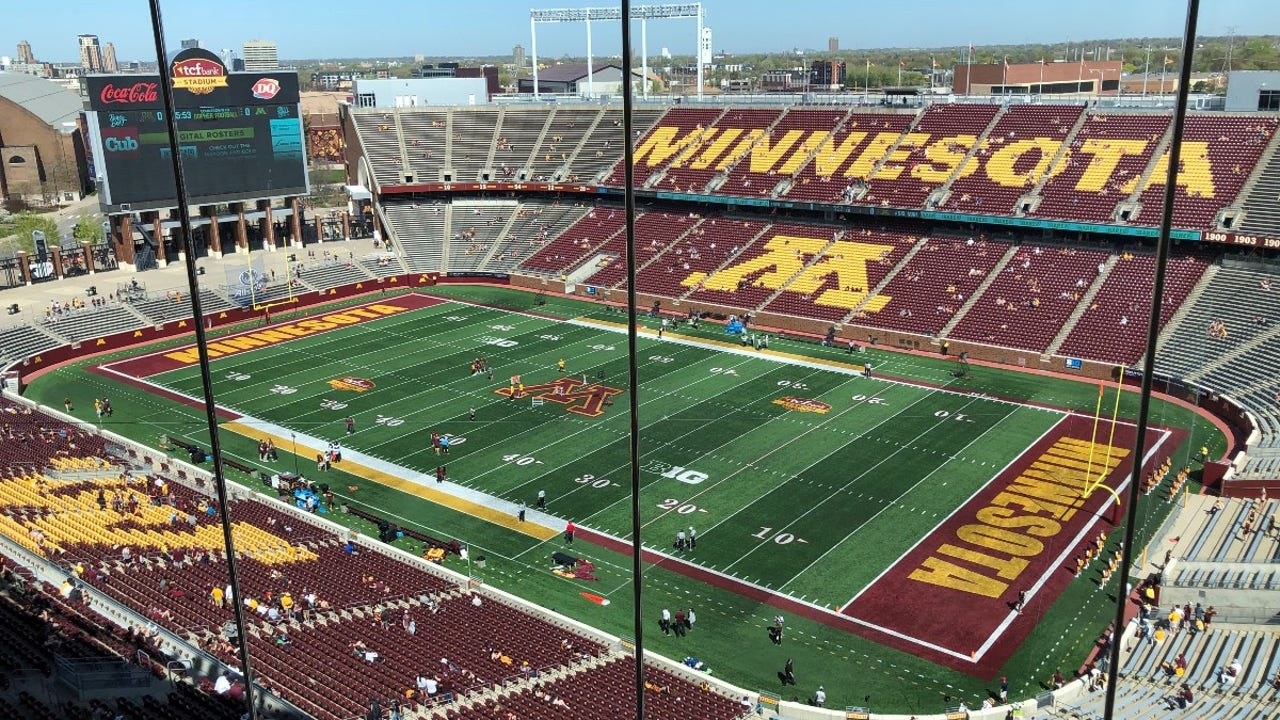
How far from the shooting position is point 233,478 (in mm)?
36625

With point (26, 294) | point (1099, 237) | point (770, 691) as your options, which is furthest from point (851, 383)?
point (26, 294)

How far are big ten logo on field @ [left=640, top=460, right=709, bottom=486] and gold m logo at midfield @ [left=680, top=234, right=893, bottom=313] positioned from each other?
22431 millimetres

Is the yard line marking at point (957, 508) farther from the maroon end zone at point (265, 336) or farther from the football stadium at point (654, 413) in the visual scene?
the maroon end zone at point (265, 336)

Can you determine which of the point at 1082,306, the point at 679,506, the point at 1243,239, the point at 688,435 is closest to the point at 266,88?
the point at 688,435

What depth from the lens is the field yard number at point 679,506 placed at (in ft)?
110

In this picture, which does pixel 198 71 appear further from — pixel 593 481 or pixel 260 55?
pixel 593 481

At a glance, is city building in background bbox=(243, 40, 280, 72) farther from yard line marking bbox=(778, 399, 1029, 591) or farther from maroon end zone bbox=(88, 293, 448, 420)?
yard line marking bbox=(778, 399, 1029, 591)

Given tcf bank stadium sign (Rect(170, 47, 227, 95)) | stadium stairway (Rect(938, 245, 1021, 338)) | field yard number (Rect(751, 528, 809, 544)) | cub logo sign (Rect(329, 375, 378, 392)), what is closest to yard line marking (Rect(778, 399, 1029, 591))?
field yard number (Rect(751, 528, 809, 544))

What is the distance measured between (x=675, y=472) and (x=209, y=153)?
4371cm

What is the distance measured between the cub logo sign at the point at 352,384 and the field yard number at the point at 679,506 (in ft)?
61.5

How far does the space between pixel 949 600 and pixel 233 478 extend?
981 inches

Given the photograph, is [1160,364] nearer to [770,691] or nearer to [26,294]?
[770,691]

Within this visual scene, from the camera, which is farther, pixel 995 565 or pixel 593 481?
pixel 593 481

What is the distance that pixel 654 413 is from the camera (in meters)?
42.9
